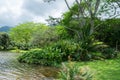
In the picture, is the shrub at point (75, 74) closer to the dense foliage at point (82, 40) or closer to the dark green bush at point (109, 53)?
the dense foliage at point (82, 40)

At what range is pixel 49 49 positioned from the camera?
24.8 meters

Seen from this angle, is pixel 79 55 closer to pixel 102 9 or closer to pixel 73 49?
pixel 73 49

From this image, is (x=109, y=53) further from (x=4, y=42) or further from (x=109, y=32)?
(x=4, y=42)

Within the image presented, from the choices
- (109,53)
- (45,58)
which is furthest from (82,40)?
(45,58)

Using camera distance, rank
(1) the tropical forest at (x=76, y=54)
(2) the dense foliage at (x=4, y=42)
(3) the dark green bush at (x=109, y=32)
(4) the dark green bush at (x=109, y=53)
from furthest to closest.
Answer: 1. (2) the dense foliage at (x=4, y=42)
2. (3) the dark green bush at (x=109, y=32)
3. (4) the dark green bush at (x=109, y=53)
4. (1) the tropical forest at (x=76, y=54)

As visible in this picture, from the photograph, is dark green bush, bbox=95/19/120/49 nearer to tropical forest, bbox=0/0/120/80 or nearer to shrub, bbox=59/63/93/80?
tropical forest, bbox=0/0/120/80

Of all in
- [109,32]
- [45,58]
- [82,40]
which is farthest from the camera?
[109,32]

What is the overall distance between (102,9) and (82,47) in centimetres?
708

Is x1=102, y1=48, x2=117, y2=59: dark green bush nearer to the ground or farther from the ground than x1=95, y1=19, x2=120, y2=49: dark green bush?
nearer to the ground

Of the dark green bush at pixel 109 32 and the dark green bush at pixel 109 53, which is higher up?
the dark green bush at pixel 109 32

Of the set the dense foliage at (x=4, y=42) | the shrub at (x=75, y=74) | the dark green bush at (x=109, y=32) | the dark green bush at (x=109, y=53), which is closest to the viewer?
the shrub at (x=75, y=74)

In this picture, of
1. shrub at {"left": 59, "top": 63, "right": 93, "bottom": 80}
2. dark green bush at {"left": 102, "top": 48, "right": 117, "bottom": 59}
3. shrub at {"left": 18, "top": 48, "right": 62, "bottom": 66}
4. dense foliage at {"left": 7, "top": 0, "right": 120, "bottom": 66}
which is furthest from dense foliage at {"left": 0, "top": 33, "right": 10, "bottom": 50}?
shrub at {"left": 59, "top": 63, "right": 93, "bottom": 80}

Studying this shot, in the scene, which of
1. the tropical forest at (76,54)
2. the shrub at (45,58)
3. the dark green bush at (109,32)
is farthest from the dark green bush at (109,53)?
the dark green bush at (109,32)

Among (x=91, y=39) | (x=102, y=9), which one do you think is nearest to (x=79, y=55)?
(x=91, y=39)
